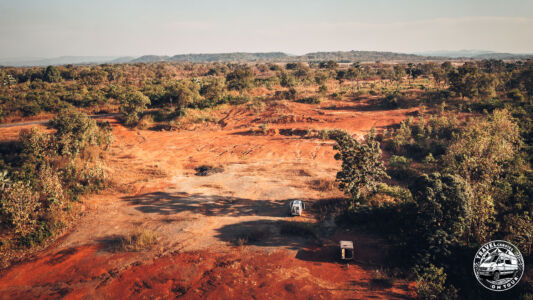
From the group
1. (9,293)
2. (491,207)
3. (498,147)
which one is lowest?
(9,293)

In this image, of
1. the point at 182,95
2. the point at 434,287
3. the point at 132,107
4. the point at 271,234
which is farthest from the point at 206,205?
the point at 182,95

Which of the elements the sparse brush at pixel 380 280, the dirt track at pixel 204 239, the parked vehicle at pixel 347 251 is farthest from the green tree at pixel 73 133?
the sparse brush at pixel 380 280

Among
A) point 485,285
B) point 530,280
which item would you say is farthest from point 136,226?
point 530,280

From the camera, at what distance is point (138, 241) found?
40.8 feet

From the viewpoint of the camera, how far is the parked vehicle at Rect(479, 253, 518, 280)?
9031mm

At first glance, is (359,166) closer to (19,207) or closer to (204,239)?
(204,239)

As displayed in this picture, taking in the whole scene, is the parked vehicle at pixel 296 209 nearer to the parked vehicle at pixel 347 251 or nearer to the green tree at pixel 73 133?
the parked vehicle at pixel 347 251

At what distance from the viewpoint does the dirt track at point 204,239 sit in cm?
993

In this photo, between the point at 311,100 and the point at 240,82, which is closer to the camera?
the point at 311,100

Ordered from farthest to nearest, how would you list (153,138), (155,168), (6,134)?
(153,138)
(6,134)
(155,168)

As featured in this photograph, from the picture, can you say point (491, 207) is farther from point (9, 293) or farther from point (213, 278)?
point (9, 293)

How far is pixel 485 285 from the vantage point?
28.9 feet

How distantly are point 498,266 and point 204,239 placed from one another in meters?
11.7

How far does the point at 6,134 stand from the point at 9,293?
76.0 feet
